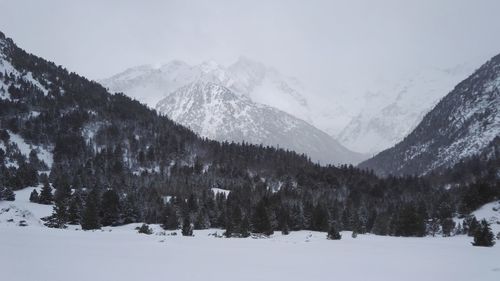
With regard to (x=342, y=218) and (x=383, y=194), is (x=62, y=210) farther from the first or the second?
(x=383, y=194)

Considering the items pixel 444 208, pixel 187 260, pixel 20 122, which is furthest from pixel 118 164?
pixel 187 260

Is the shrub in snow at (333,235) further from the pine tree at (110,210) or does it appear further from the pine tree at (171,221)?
the pine tree at (110,210)

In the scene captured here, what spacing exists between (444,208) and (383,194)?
227 feet

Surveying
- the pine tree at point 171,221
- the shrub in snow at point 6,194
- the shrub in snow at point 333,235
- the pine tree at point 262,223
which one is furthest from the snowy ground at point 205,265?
the shrub in snow at point 6,194

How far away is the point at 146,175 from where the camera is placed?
178 m

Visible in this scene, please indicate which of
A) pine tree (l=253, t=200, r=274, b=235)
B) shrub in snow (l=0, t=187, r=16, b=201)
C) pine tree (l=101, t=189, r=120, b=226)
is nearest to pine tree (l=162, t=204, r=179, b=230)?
pine tree (l=101, t=189, r=120, b=226)

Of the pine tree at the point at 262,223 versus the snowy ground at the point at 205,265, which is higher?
the pine tree at the point at 262,223

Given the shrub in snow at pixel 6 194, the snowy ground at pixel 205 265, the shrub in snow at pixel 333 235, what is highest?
the shrub in snow at pixel 6 194

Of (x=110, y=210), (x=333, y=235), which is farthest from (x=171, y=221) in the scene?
(x=333, y=235)

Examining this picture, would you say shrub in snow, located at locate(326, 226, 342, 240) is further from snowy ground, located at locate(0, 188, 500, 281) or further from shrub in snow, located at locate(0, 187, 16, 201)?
shrub in snow, located at locate(0, 187, 16, 201)

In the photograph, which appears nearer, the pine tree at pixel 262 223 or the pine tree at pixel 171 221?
the pine tree at pixel 262 223

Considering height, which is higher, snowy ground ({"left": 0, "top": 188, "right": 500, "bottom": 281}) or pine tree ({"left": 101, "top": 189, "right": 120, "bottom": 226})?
pine tree ({"left": 101, "top": 189, "right": 120, "bottom": 226})

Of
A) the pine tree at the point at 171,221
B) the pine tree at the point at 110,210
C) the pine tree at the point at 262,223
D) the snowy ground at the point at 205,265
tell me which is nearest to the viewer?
the snowy ground at the point at 205,265

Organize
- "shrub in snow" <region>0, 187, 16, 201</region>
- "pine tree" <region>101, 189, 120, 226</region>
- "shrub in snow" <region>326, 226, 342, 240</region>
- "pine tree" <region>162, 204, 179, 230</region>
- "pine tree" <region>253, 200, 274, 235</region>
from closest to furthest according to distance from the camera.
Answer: "shrub in snow" <region>326, 226, 342, 240</region>, "pine tree" <region>253, 200, 274, 235</region>, "pine tree" <region>162, 204, 179, 230</region>, "pine tree" <region>101, 189, 120, 226</region>, "shrub in snow" <region>0, 187, 16, 201</region>
